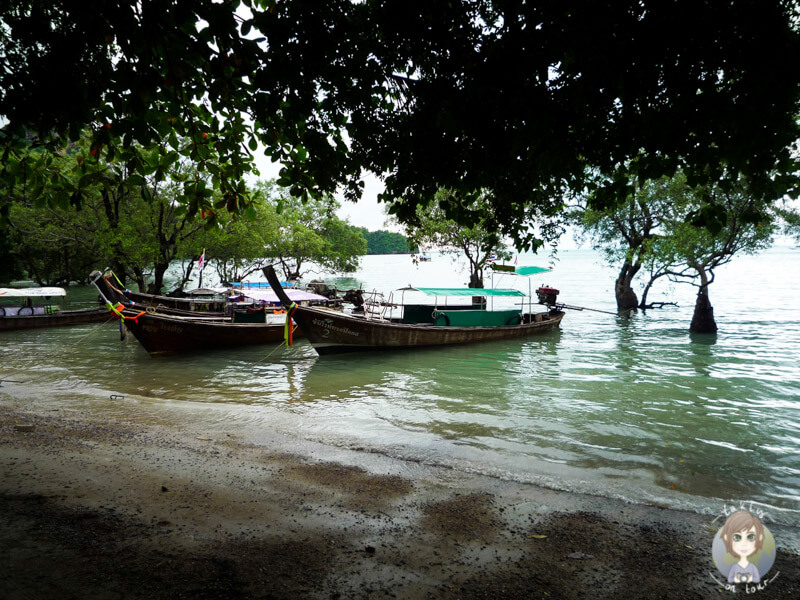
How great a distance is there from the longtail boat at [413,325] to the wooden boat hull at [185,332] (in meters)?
3.10

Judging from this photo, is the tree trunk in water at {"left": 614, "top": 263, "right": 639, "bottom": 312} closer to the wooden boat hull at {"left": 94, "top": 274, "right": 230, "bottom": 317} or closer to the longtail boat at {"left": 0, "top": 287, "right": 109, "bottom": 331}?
the wooden boat hull at {"left": 94, "top": 274, "right": 230, "bottom": 317}

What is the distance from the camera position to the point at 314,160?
546 centimetres

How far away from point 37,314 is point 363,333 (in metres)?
17.7

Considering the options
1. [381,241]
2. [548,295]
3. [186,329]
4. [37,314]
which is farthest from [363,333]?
[381,241]

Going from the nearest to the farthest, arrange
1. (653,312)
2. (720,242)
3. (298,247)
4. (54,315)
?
(720,242) → (54,315) → (653,312) → (298,247)

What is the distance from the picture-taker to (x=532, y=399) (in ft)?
35.0

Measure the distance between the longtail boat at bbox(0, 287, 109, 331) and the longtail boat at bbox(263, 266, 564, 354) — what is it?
14.4 metres

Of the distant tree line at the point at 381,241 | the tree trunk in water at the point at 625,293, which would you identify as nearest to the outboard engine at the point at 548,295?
the tree trunk in water at the point at 625,293

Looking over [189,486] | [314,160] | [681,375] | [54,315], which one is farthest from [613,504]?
[54,315]

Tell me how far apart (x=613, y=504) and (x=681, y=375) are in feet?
33.7

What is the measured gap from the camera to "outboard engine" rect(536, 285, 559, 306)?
1022 inches

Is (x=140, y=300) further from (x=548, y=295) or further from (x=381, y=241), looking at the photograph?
(x=381, y=241)

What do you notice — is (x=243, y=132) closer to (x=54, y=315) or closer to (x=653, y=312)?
(x=54, y=315)

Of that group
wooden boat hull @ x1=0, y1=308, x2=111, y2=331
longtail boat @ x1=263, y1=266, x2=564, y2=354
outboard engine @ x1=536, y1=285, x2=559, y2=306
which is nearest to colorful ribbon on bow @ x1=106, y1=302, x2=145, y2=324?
longtail boat @ x1=263, y1=266, x2=564, y2=354
